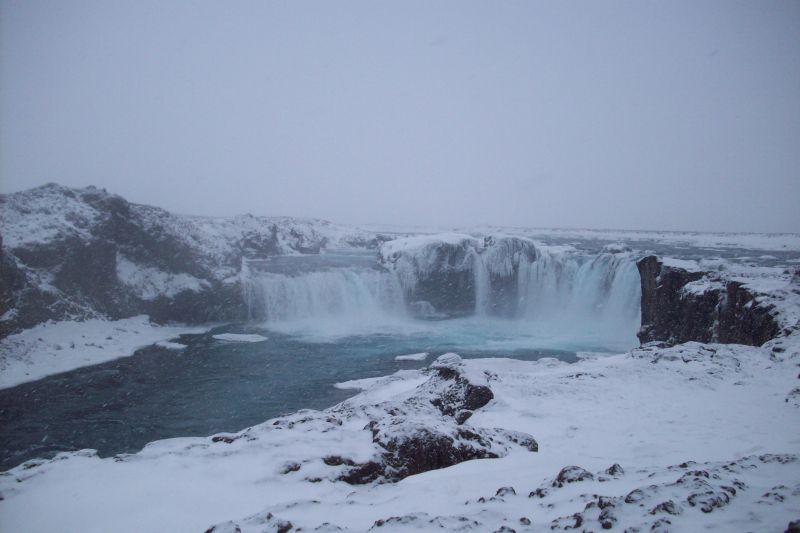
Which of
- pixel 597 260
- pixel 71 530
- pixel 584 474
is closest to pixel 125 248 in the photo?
pixel 71 530

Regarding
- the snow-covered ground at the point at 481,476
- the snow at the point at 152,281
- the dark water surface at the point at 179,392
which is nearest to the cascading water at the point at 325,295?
the snow at the point at 152,281

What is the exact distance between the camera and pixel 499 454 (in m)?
6.23

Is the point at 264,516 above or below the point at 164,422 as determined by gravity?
above

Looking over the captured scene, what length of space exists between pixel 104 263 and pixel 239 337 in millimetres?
9558

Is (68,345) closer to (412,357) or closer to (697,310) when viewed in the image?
(412,357)

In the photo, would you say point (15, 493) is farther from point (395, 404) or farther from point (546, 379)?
point (546, 379)

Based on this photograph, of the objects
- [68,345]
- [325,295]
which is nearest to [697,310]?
[325,295]

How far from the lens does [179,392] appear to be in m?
16.7

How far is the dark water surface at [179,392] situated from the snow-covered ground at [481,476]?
782 cm

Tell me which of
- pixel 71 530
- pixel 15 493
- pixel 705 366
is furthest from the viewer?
pixel 705 366

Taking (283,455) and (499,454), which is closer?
(283,455)

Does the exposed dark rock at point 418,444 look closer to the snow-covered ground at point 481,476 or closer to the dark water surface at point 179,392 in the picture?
the snow-covered ground at point 481,476

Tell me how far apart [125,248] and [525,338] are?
87.3 feet

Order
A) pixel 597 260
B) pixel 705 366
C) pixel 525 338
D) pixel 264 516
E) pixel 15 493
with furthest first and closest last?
1. pixel 597 260
2. pixel 525 338
3. pixel 705 366
4. pixel 15 493
5. pixel 264 516
